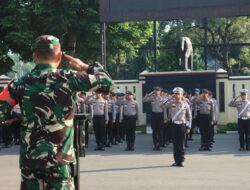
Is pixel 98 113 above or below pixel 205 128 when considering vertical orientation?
above

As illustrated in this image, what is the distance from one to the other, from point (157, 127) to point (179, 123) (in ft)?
13.5

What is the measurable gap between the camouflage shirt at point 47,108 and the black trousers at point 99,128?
41.8 feet

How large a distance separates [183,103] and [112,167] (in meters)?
2.25

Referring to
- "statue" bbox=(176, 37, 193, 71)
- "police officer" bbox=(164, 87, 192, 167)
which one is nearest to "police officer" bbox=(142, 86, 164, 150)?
"police officer" bbox=(164, 87, 192, 167)

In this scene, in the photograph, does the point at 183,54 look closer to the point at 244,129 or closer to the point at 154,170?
the point at 244,129

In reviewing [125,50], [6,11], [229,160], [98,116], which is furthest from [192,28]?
[229,160]

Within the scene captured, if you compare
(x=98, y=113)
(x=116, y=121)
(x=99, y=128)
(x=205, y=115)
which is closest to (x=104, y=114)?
(x=98, y=113)

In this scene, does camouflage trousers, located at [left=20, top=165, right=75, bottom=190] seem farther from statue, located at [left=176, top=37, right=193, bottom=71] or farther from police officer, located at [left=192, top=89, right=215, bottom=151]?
statue, located at [left=176, top=37, right=193, bottom=71]

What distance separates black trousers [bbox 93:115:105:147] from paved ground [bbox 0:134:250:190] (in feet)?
1.29

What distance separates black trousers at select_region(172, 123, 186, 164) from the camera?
40.8 feet

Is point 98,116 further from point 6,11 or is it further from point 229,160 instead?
point 6,11

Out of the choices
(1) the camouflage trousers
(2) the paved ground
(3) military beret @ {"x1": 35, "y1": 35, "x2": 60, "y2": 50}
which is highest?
(3) military beret @ {"x1": 35, "y1": 35, "x2": 60, "y2": 50}

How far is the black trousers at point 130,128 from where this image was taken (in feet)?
54.6

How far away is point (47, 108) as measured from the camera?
415cm
